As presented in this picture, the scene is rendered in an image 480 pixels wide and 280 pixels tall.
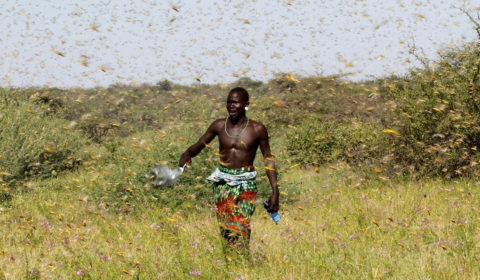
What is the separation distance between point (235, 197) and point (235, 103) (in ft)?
3.17

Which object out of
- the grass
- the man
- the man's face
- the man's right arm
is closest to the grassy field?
the grass

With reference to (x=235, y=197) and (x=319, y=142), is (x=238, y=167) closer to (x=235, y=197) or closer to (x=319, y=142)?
→ (x=235, y=197)

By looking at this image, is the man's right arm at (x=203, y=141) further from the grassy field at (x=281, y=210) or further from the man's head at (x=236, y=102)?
the grassy field at (x=281, y=210)

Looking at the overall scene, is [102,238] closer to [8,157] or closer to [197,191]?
[197,191]

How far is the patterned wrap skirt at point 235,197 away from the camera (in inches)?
195

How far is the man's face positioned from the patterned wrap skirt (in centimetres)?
57

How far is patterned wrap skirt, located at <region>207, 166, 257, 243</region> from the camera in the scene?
4.96 metres

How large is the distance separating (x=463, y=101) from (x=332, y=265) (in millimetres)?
10263

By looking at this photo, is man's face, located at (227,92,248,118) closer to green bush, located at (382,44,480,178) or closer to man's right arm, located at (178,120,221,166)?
man's right arm, located at (178,120,221,166)

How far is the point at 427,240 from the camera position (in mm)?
5293

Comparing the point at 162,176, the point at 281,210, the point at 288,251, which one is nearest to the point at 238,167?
the point at 162,176

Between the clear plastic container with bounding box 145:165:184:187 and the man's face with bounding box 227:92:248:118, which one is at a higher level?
the man's face with bounding box 227:92:248:118

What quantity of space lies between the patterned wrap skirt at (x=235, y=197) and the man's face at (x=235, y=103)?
57 cm

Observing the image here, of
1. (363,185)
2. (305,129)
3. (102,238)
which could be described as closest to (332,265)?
(102,238)
